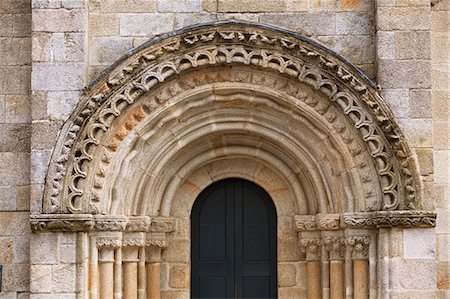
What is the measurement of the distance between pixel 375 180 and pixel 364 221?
45cm

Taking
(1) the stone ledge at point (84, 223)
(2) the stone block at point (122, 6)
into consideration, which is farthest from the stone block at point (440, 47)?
(1) the stone ledge at point (84, 223)

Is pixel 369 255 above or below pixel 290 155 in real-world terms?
below

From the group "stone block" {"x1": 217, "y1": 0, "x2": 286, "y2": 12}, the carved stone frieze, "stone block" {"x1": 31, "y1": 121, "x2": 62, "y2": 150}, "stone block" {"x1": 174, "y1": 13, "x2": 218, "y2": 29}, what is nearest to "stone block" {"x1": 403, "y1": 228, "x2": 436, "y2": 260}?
the carved stone frieze

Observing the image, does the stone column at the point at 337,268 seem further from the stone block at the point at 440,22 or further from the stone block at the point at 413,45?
the stone block at the point at 440,22

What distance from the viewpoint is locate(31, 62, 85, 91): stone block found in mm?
9477

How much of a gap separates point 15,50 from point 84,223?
85.3 inches

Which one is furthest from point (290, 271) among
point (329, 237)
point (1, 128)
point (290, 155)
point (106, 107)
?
point (1, 128)

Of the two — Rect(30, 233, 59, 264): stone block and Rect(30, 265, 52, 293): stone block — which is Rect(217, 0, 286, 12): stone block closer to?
Rect(30, 233, 59, 264): stone block

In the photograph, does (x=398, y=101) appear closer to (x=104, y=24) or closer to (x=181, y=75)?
(x=181, y=75)

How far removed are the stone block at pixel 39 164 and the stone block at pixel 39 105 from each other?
0.38 metres

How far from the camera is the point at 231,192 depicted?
1052 centimetres

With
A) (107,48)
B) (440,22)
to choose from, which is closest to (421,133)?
(440,22)

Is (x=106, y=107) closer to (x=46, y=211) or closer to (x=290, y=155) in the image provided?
(x=46, y=211)

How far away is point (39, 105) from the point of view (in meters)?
9.47
